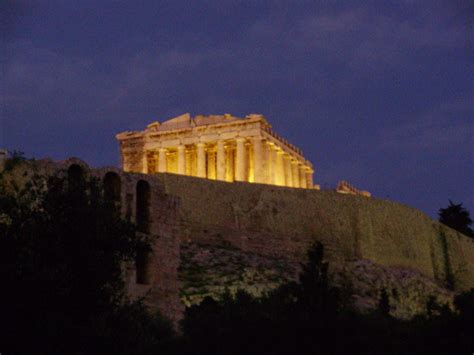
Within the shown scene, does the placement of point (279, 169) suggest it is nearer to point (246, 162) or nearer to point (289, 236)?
point (246, 162)

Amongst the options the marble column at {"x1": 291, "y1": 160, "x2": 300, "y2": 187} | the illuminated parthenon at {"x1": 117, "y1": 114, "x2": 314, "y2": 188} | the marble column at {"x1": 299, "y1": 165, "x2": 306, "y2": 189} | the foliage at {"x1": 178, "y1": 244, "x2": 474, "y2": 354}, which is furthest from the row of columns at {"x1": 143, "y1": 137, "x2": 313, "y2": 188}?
the foliage at {"x1": 178, "y1": 244, "x2": 474, "y2": 354}

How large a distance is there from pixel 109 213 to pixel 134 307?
1877mm

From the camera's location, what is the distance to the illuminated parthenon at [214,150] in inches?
2566

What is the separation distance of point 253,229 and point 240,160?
14057 millimetres

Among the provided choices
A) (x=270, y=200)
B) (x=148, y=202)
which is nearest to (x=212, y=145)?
(x=270, y=200)

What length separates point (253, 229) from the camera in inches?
2031

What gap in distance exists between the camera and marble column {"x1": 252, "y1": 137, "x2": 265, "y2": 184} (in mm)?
64062

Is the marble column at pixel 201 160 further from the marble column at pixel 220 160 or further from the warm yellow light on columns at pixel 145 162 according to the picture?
the warm yellow light on columns at pixel 145 162

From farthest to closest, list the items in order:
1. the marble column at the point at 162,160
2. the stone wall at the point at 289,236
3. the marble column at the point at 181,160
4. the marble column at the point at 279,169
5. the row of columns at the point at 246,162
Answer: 1. the marble column at the point at 162,160
2. the marble column at the point at 279,169
3. the marble column at the point at 181,160
4. the row of columns at the point at 246,162
5. the stone wall at the point at 289,236

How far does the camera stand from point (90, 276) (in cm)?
1667

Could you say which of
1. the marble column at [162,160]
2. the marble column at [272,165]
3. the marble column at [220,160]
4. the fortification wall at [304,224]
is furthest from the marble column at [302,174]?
the fortification wall at [304,224]

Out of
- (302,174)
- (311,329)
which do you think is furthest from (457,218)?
(311,329)

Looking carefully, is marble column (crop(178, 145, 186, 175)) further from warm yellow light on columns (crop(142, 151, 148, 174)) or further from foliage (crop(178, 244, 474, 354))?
foliage (crop(178, 244, 474, 354))

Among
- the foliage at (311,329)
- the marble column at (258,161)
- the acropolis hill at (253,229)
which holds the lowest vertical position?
the foliage at (311,329)
